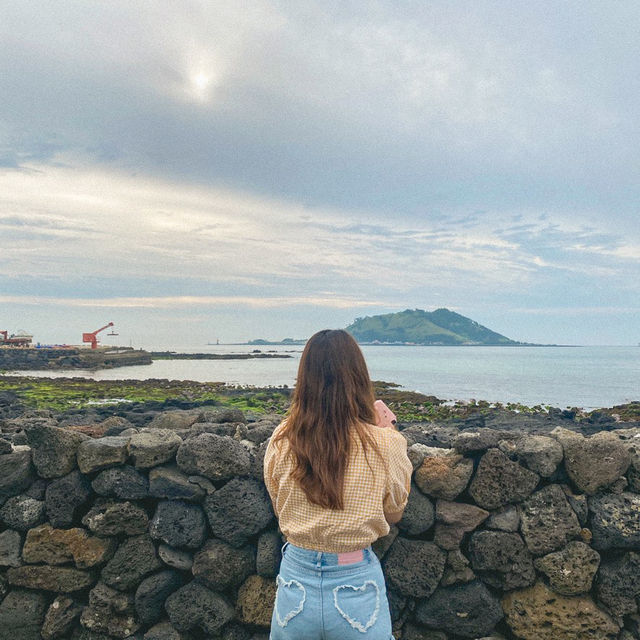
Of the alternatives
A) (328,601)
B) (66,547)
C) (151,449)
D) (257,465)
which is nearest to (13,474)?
(66,547)

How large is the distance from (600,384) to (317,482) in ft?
176

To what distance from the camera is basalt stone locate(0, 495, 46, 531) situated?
4.27 meters

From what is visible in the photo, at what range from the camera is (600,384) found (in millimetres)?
49094

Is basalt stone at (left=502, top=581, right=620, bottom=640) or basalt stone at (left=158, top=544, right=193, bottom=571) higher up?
basalt stone at (left=158, top=544, right=193, bottom=571)

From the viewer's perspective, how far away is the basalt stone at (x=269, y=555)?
4.06m

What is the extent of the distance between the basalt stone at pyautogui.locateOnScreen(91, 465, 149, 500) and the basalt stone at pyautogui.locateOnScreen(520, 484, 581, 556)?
294cm

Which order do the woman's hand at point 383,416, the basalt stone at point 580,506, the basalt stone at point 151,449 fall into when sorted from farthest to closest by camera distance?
the basalt stone at point 151,449 < the basalt stone at point 580,506 < the woman's hand at point 383,416

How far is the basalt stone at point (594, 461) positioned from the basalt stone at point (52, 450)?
3888mm

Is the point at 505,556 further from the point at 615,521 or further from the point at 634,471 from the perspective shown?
the point at 634,471

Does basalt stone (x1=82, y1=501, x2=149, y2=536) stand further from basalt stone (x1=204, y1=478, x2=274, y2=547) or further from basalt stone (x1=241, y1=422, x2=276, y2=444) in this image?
basalt stone (x1=241, y1=422, x2=276, y2=444)

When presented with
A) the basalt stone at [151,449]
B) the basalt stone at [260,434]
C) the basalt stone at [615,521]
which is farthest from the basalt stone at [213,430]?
the basalt stone at [615,521]

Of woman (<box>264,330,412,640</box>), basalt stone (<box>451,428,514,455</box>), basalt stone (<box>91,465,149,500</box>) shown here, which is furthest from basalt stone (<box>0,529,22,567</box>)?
basalt stone (<box>451,428,514,455</box>)

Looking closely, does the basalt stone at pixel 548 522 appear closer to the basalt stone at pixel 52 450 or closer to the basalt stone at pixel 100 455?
the basalt stone at pixel 100 455

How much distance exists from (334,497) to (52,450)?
112 inches
